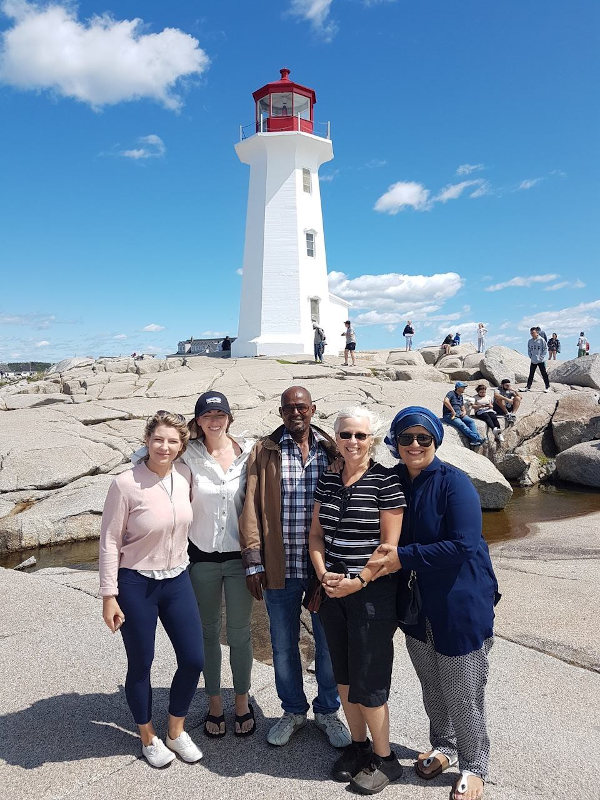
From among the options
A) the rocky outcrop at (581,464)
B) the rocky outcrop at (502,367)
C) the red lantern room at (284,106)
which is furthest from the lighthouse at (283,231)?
the rocky outcrop at (581,464)

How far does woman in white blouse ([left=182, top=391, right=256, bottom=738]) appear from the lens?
3451 mm

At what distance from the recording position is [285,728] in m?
3.42

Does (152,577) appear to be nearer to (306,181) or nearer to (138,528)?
(138,528)

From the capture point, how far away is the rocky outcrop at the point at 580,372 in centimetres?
1986

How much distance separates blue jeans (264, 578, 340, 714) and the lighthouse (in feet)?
78.2

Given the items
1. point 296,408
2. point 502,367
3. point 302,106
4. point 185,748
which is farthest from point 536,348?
point 302,106

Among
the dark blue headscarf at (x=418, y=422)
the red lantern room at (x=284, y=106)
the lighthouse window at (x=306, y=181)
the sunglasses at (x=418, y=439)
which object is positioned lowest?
the sunglasses at (x=418, y=439)

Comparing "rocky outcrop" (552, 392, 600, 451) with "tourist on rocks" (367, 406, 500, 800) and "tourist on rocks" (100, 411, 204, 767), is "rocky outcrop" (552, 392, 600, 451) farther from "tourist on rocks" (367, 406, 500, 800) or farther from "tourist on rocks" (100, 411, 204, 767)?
"tourist on rocks" (100, 411, 204, 767)

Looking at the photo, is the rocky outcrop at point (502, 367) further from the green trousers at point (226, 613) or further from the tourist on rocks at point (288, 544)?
the green trousers at point (226, 613)

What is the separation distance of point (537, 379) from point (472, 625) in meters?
20.2

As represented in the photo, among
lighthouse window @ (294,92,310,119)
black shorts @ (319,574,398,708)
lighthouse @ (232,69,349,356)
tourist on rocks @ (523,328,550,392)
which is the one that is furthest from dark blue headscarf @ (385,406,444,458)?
lighthouse window @ (294,92,310,119)

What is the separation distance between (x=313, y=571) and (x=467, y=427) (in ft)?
34.5

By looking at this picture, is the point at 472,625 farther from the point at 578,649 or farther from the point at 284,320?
the point at 284,320

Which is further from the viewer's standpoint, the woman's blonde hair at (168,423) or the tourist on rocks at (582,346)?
the tourist on rocks at (582,346)
